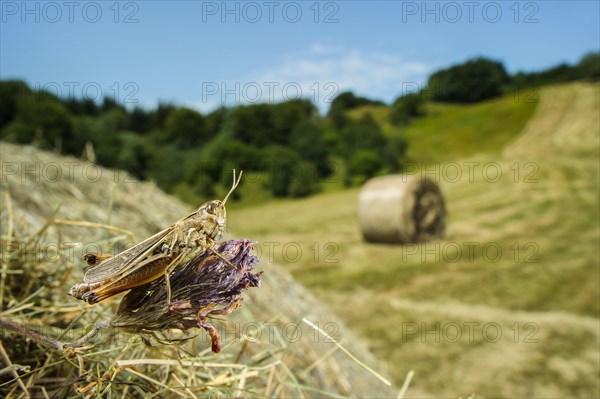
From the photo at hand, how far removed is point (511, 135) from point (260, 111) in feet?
102

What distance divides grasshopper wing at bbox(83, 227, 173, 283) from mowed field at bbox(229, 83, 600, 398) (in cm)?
330

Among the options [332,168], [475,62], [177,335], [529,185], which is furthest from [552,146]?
[475,62]

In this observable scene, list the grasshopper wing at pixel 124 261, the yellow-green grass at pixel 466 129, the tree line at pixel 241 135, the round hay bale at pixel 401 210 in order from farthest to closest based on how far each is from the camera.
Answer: the yellow-green grass at pixel 466 129
the tree line at pixel 241 135
the round hay bale at pixel 401 210
the grasshopper wing at pixel 124 261

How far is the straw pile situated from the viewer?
1.50 m

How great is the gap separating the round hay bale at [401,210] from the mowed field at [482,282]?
0.42 metres

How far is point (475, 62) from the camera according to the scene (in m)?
91.8

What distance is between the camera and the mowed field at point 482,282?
755 centimetres

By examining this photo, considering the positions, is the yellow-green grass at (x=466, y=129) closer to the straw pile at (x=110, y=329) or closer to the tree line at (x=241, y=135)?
the tree line at (x=241, y=135)

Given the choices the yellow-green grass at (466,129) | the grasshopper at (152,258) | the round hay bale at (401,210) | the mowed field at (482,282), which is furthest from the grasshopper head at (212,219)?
the yellow-green grass at (466,129)

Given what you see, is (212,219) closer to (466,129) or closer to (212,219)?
(212,219)

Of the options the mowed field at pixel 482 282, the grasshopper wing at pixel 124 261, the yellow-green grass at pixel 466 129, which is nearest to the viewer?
the grasshopper wing at pixel 124 261

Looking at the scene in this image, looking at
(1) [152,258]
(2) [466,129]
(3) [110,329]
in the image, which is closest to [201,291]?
(1) [152,258]

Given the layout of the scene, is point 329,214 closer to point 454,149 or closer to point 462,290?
point 462,290

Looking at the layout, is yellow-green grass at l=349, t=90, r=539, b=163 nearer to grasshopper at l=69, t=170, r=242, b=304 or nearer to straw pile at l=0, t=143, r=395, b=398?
straw pile at l=0, t=143, r=395, b=398
